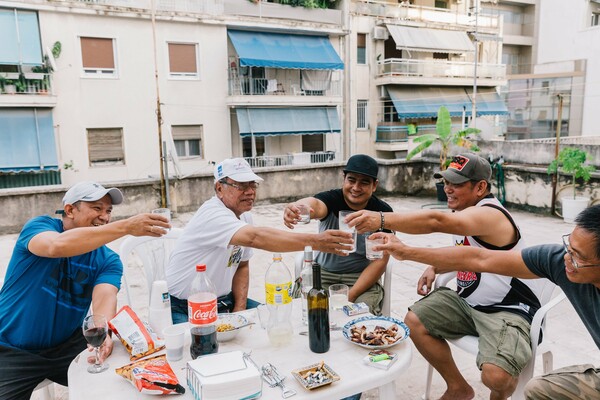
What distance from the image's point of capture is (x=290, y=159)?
1981 cm

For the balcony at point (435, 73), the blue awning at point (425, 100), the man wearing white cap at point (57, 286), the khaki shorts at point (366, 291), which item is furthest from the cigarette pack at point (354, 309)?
the blue awning at point (425, 100)

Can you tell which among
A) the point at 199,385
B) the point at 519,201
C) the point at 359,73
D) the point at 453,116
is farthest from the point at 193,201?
the point at 453,116

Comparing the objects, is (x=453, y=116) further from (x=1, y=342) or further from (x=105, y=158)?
(x=1, y=342)

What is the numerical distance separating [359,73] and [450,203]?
65.8 ft

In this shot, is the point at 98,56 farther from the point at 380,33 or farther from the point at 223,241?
the point at 223,241

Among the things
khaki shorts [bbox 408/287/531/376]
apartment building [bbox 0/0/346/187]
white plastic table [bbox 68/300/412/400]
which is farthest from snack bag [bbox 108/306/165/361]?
apartment building [bbox 0/0/346/187]

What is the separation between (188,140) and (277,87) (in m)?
4.78

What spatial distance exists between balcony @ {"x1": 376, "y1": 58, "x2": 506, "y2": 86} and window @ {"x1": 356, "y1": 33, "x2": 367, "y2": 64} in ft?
2.79

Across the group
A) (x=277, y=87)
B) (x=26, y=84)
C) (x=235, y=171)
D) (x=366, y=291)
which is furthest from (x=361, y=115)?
(x=235, y=171)

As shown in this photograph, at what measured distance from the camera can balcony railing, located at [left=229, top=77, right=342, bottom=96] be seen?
18.5 metres

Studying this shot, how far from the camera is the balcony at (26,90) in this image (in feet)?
47.4

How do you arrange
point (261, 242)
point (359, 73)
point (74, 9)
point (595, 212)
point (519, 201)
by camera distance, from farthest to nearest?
point (359, 73) < point (74, 9) < point (519, 201) < point (261, 242) < point (595, 212)

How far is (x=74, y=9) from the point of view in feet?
49.5

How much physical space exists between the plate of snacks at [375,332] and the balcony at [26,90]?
52.8 ft
